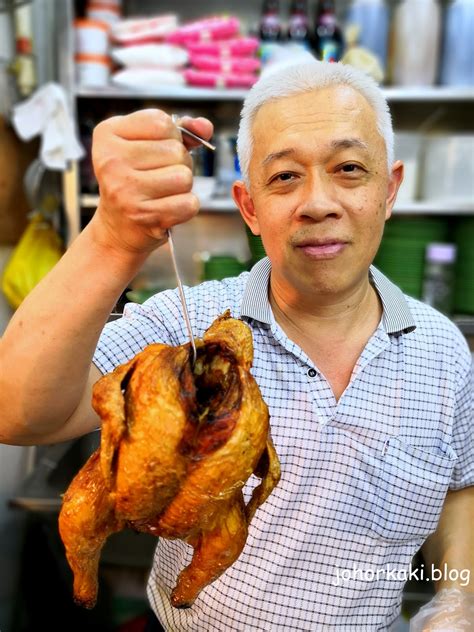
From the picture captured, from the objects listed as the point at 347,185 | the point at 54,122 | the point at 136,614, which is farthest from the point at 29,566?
the point at 54,122

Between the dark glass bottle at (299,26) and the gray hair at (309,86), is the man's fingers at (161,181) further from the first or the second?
the dark glass bottle at (299,26)

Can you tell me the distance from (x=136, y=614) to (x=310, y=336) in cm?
111

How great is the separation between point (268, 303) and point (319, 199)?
1.09 ft

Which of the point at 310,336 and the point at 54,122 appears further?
the point at 54,122

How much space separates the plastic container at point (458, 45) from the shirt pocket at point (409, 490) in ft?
6.75

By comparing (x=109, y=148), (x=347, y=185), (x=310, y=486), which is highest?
(x=109, y=148)

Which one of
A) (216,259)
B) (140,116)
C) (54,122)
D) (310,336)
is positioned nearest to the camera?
(140,116)

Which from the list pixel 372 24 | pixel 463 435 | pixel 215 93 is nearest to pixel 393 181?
pixel 463 435

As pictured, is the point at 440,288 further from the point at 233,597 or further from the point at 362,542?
the point at 233,597

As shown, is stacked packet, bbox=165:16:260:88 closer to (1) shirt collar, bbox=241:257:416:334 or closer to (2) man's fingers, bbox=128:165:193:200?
(1) shirt collar, bbox=241:257:416:334

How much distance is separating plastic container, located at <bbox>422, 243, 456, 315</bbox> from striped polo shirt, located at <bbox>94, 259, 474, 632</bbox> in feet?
4.21

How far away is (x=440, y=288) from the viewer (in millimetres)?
2502

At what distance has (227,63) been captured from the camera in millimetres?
2539

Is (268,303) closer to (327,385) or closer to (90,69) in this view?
(327,385)
